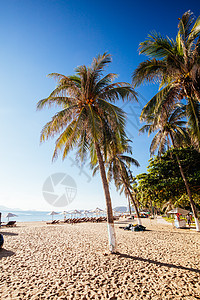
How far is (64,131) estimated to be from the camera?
7824mm

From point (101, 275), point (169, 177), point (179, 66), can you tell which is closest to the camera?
point (101, 275)

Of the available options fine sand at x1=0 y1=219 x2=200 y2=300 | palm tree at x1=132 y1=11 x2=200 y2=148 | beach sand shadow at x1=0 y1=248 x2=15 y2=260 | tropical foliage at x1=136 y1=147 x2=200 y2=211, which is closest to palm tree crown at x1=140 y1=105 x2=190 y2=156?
tropical foliage at x1=136 y1=147 x2=200 y2=211

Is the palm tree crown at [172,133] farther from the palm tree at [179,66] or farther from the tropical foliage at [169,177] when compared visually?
the palm tree at [179,66]

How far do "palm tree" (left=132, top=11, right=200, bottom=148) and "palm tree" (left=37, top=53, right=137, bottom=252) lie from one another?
1.35 meters

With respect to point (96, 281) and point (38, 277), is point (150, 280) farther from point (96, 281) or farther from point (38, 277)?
point (38, 277)

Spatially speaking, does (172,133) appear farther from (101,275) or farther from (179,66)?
(101,275)

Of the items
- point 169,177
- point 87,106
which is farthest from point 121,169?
point 87,106

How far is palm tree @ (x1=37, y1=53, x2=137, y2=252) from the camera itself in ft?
24.7

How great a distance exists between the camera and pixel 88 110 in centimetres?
755

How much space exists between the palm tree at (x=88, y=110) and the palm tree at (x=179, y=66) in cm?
135

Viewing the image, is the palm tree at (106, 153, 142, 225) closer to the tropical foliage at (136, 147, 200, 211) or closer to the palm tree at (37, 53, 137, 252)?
the tropical foliage at (136, 147, 200, 211)

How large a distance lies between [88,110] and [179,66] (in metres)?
4.29

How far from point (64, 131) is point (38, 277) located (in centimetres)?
556

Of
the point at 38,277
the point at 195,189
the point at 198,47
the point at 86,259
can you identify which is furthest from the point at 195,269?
the point at 195,189
